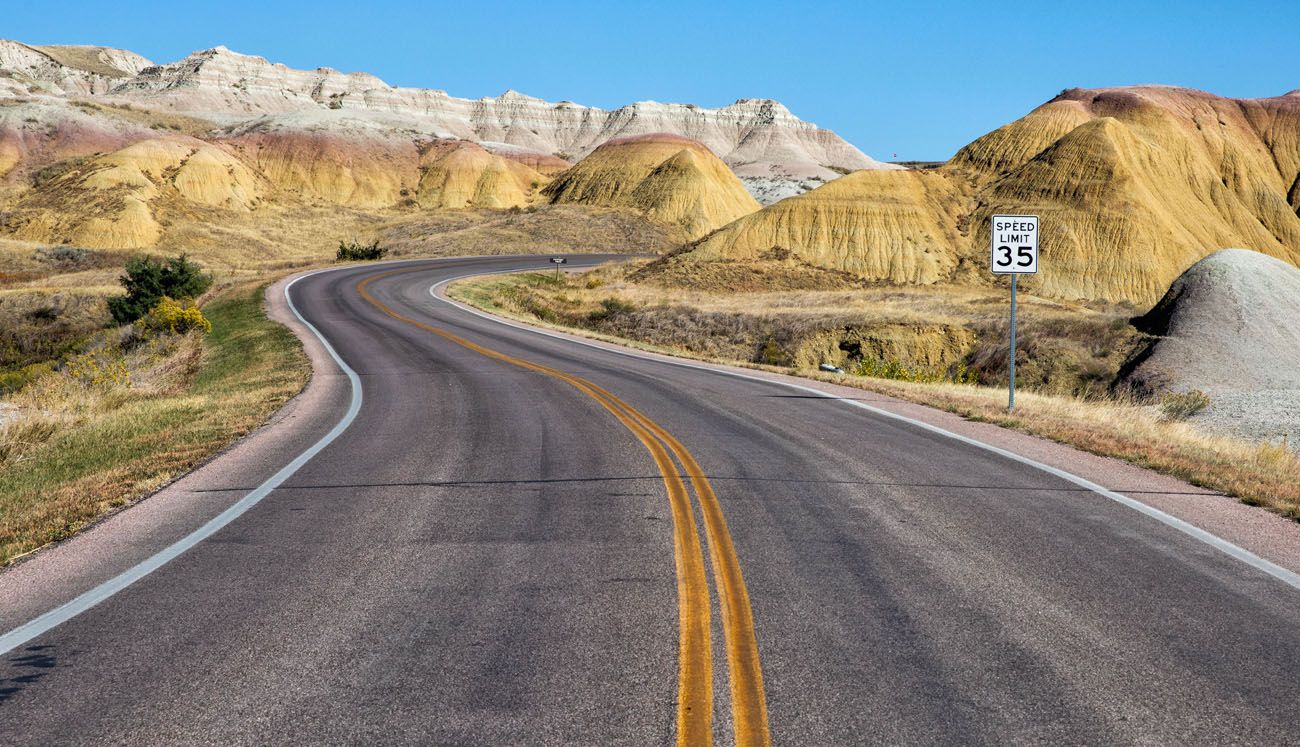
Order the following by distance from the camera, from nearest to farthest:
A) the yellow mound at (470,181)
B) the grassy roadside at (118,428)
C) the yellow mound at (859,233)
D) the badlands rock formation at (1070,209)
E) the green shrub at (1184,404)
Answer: the grassy roadside at (118,428) → the green shrub at (1184,404) → the badlands rock formation at (1070,209) → the yellow mound at (859,233) → the yellow mound at (470,181)

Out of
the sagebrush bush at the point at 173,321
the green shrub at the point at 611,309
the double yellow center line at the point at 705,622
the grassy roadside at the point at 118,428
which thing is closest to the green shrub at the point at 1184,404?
the double yellow center line at the point at 705,622

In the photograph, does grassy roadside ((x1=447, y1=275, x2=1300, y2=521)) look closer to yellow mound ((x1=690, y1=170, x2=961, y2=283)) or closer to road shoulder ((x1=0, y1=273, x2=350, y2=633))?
road shoulder ((x1=0, y1=273, x2=350, y2=633))

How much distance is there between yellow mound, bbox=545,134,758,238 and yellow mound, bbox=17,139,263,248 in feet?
121

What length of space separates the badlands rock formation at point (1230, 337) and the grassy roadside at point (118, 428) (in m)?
22.5

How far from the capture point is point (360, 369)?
20.1 metres

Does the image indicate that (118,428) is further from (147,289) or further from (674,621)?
(147,289)

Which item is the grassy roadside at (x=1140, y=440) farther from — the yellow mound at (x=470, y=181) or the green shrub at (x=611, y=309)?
the yellow mound at (x=470, y=181)

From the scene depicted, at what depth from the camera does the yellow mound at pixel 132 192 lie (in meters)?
75.4

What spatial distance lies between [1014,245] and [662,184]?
88.3 metres

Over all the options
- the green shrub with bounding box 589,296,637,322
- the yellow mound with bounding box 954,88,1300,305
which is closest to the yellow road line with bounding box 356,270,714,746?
the green shrub with bounding box 589,296,637,322

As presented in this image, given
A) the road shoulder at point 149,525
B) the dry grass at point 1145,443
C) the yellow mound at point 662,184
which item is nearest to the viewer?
the road shoulder at point 149,525

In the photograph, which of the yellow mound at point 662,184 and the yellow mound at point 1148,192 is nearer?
the yellow mound at point 1148,192

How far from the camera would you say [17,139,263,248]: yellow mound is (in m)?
75.4

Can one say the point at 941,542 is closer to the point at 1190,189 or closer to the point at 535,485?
the point at 535,485
